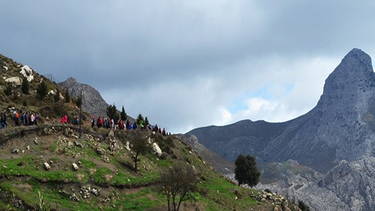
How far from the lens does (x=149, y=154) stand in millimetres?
57031

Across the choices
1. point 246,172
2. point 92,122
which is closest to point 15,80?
point 92,122

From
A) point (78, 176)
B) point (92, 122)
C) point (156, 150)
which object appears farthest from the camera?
point (156, 150)

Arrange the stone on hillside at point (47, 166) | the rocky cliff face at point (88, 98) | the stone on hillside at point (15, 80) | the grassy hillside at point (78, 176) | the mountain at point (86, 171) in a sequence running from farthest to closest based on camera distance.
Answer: the rocky cliff face at point (88, 98)
the stone on hillside at point (15, 80)
the stone on hillside at point (47, 166)
the mountain at point (86, 171)
the grassy hillside at point (78, 176)

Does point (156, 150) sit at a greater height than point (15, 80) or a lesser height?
lesser

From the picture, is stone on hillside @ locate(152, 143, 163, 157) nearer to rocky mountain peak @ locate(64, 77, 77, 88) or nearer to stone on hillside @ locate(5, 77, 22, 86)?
stone on hillside @ locate(5, 77, 22, 86)

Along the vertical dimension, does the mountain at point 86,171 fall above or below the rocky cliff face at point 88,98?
below

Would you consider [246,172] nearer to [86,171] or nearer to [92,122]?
[92,122]

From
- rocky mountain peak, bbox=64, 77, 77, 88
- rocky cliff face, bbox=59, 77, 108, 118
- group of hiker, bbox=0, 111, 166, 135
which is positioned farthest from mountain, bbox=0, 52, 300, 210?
rocky mountain peak, bbox=64, 77, 77, 88

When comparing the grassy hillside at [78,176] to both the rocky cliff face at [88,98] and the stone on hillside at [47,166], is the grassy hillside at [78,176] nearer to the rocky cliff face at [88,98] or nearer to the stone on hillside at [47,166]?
the stone on hillside at [47,166]

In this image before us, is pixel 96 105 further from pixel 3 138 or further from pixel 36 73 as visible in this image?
pixel 3 138

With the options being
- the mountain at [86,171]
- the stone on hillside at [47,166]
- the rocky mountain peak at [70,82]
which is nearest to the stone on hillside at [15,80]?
the mountain at [86,171]

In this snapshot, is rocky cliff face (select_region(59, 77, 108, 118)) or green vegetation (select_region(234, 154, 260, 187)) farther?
rocky cliff face (select_region(59, 77, 108, 118))

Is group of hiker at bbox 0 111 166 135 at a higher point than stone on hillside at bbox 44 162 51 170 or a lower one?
higher

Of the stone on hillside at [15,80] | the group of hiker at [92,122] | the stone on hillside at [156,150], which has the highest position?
the stone on hillside at [15,80]
